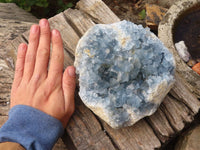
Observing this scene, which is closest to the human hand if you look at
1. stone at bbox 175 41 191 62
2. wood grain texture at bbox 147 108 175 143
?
wood grain texture at bbox 147 108 175 143

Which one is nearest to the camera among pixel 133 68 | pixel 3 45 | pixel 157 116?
pixel 133 68

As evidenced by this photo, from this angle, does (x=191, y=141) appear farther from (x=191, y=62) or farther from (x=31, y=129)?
(x=31, y=129)

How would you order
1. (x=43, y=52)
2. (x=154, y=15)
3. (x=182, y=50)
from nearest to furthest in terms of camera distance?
(x=43, y=52) < (x=182, y=50) < (x=154, y=15)

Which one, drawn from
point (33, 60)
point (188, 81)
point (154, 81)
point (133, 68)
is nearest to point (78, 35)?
point (33, 60)

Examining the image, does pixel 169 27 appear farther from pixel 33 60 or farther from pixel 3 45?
pixel 3 45

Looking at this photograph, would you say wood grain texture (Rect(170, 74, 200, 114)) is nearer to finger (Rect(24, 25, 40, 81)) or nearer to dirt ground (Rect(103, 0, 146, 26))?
finger (Rect(24, 25, 40, 81))

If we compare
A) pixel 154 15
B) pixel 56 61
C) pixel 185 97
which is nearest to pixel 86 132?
pixel 56 61
